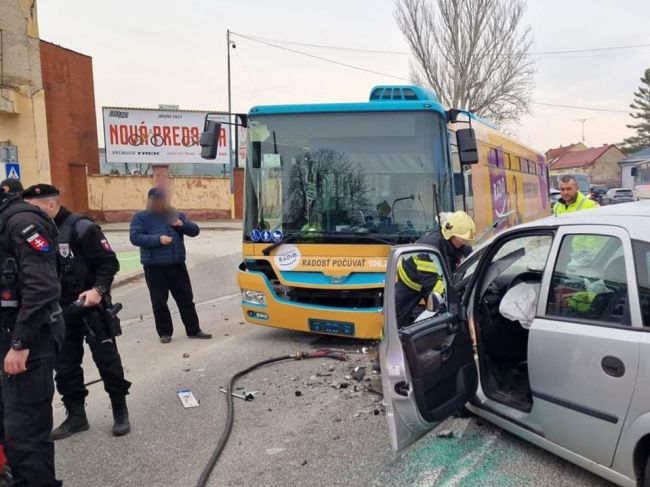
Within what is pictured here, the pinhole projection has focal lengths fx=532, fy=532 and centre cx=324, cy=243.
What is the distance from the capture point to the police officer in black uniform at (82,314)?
3652mm

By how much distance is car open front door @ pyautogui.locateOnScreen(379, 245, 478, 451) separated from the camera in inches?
107

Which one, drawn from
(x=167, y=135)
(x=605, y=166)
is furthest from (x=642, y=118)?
(x=167, y=135)

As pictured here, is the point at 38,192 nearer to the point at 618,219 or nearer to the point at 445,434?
the point at 445,434

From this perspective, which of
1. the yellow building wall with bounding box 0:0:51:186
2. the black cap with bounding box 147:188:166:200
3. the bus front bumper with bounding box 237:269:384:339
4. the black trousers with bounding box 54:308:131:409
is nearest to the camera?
the black trousers with bounding box 54:308:131:409

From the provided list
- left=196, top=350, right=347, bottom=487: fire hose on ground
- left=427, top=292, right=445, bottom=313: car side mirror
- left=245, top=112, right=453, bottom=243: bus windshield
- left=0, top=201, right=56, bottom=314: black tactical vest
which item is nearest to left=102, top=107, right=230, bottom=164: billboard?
left=245, top=112, right=453, bottom=243: bus windshield

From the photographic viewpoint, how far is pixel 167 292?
633 cm

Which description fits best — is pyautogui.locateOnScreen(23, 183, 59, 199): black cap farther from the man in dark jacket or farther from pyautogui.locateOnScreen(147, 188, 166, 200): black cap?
pyautogui.locateOnScreen(147, 188, 166, 200): black cap

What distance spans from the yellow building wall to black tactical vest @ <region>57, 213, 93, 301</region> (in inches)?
332

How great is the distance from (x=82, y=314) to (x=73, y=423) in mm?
874

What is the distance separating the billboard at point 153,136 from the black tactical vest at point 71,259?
2226 centimetres

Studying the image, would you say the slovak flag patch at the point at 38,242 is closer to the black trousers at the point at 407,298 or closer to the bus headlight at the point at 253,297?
the black trousers at the point at 407,298

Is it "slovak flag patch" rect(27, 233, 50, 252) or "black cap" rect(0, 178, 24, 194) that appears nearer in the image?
"slovak flag patch" rect(27, 233, 50, 252)

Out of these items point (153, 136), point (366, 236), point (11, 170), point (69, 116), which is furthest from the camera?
point (153, 136)

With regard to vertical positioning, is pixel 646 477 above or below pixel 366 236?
below
